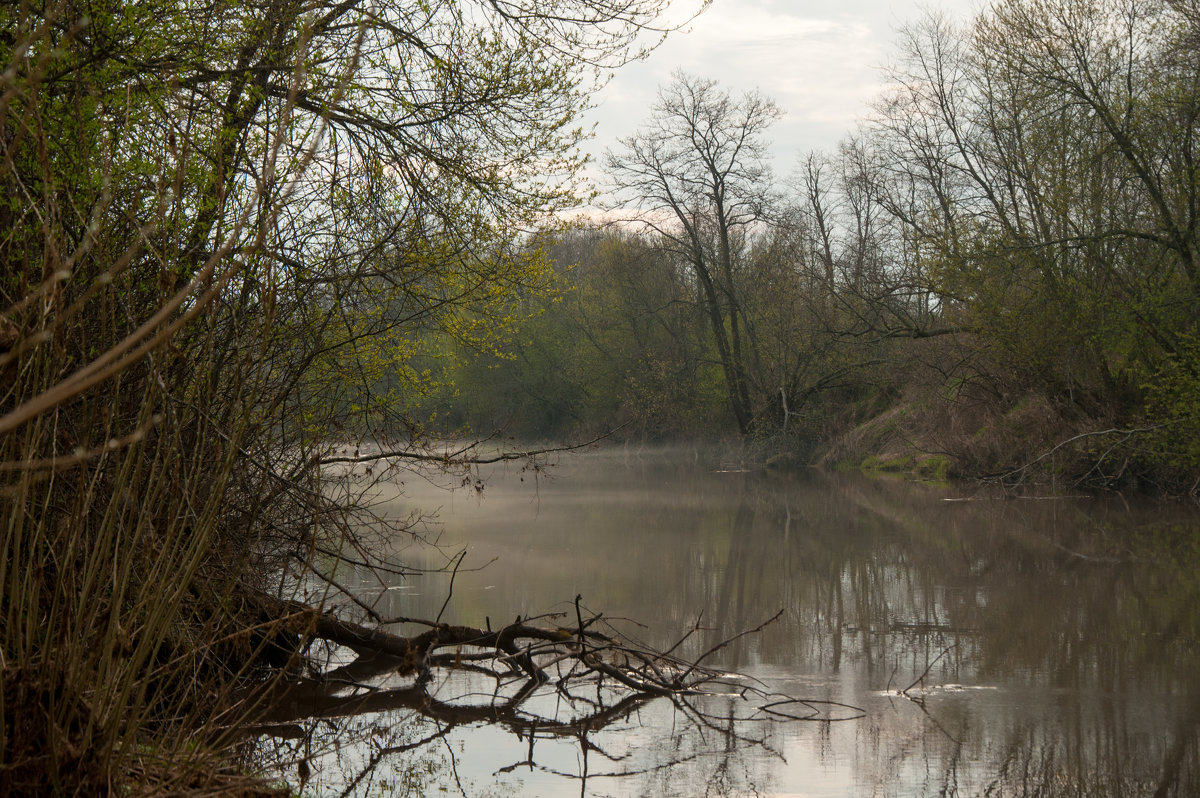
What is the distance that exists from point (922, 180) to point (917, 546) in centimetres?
1340

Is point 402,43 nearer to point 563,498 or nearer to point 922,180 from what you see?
point 563,498

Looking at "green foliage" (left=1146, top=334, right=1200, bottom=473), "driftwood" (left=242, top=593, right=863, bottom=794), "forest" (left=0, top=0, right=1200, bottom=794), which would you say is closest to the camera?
→ "forest" (left=0, top=0, right=1200, bottom=794)

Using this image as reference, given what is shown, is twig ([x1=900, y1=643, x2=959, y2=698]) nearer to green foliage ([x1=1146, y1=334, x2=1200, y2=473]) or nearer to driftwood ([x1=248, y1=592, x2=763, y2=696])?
driftwood ([x1=248, y1=592, x2=763, y2=696])

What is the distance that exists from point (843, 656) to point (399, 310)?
153 inches

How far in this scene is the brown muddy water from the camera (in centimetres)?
499

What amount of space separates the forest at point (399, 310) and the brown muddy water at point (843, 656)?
2.32 feet

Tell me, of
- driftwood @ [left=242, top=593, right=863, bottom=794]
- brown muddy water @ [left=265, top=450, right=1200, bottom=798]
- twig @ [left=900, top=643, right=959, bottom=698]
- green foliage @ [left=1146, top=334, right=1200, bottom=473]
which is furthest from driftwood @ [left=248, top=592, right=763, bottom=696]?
green foliage @ [left=1146, top=334, right=1200, bottom=473]

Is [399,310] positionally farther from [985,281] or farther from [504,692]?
[985,281]

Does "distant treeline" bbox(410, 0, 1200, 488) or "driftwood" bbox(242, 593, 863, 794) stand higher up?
"distant treeline" bbox(410, 0, 1200, 488)

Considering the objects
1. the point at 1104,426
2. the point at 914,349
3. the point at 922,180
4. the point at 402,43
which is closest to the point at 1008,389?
the point at 1104,426

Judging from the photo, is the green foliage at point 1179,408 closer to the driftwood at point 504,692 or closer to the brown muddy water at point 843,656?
the brown muddy water at point 843,656

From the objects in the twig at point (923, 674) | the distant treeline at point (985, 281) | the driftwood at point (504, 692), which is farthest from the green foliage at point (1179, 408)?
the driftwood at point (504, 692)

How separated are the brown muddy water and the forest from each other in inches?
27.8

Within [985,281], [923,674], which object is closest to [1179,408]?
[985,281]
